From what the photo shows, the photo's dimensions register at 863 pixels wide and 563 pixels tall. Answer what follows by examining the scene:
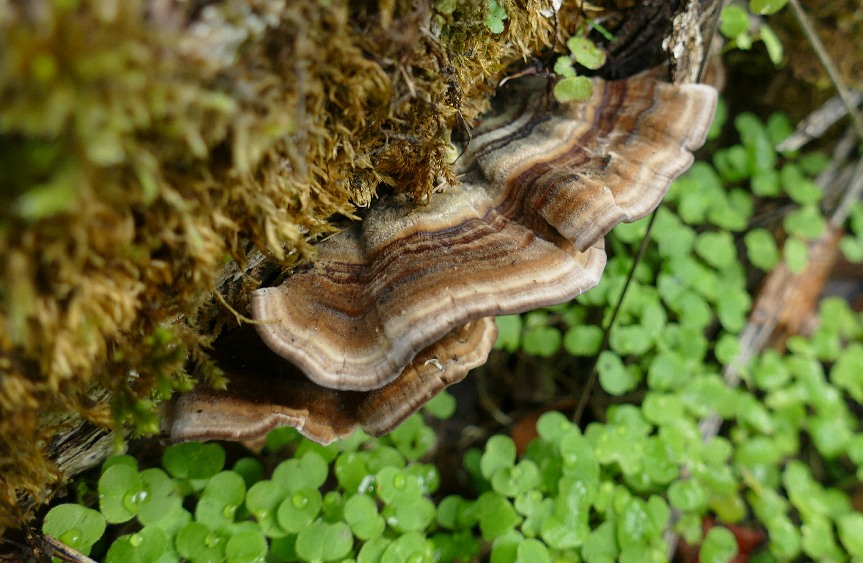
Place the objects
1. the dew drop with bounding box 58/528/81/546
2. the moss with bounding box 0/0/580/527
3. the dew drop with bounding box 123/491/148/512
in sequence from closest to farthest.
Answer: the moss with bounding box 0/0/580/527 < the dew drop with bounding box 58/528/81/546 < the dew drop with bounding box 123/491/148/512

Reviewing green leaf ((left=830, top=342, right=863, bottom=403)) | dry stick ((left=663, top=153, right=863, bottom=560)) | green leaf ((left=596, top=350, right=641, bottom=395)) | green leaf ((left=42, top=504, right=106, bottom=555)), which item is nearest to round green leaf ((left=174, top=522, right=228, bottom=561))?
green leaf ((left=42, top=504, right=106, bottom=555))

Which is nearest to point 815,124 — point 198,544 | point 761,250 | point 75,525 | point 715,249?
point 761,250

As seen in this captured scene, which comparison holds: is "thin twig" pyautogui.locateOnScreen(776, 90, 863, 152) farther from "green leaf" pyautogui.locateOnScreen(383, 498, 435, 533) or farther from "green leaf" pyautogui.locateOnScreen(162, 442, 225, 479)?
"green leaf" pyautogui.locateOnScreen(162, 442, 225, 479)

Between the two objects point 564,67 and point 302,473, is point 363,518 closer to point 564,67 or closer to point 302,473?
point 302,473

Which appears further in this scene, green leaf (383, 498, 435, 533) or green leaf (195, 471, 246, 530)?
green leaf (383, 498, 435, 533)

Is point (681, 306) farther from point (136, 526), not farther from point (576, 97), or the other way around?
point (136, 526)

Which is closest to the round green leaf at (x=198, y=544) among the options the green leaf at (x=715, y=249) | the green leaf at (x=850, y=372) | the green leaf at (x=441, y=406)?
the green leaf at (x=441, y=406)
